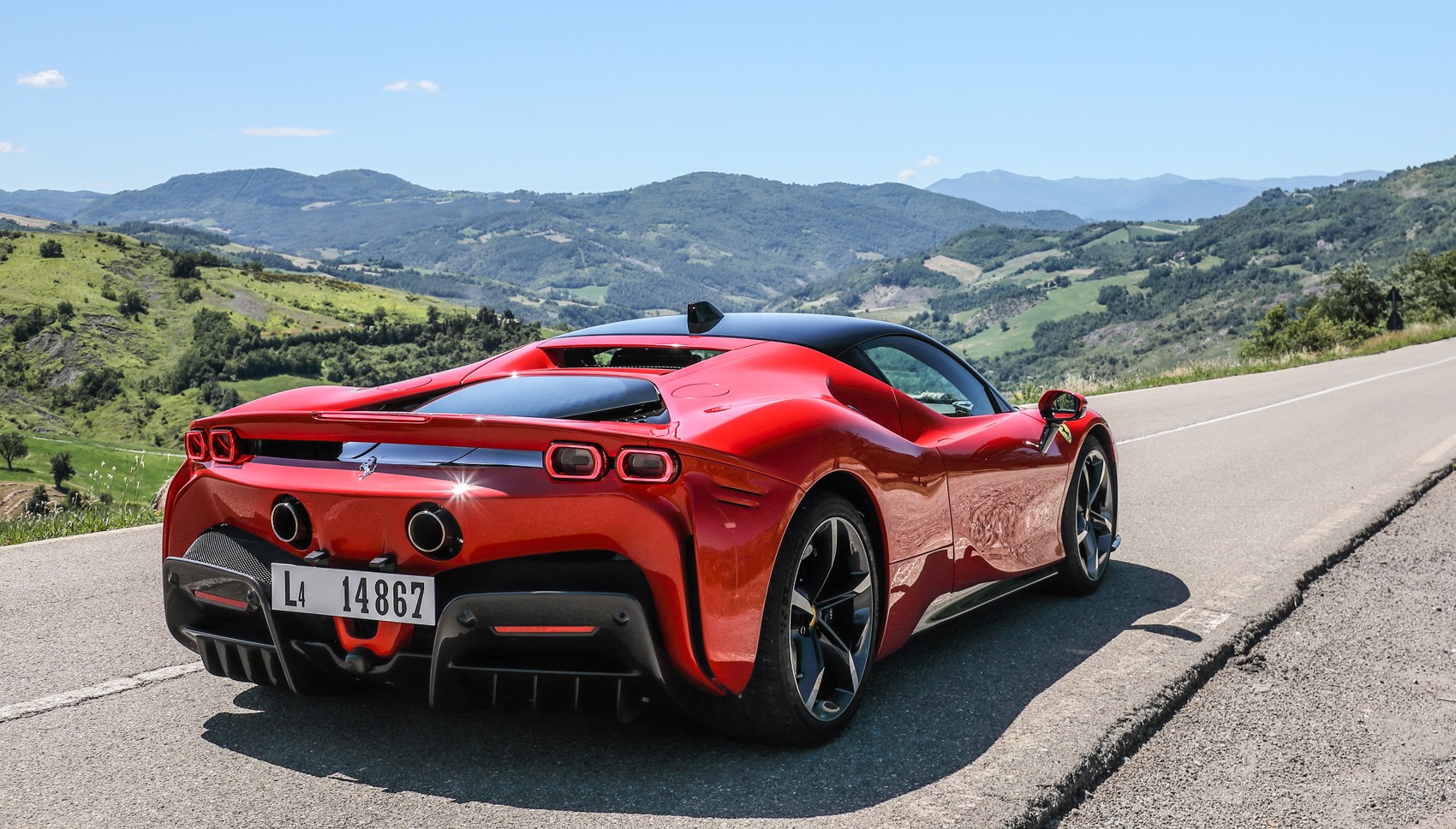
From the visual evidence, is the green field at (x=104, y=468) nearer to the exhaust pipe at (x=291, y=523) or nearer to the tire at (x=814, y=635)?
the exhaust pipe at (x=291, y=523)

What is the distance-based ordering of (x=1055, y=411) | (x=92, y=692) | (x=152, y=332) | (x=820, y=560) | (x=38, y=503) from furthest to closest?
(x=152, y=332) < (x=38, y=503) < (x=1055, y=411) < (x=92, y=692) < (x=820, y=560)

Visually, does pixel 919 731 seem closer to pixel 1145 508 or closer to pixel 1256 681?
pixel 1256 681

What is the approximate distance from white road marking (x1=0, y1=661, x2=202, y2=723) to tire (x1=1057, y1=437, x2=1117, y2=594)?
3401 millimetres

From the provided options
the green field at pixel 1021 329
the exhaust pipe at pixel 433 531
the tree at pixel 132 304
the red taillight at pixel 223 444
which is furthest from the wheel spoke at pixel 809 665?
the green field at pixel 1021 329

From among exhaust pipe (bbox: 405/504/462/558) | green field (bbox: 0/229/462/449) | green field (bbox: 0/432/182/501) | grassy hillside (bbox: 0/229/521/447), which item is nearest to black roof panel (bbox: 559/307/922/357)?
exhaust pipe (bbox: 405/504/462/558)

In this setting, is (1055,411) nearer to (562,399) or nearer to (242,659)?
(562,399)

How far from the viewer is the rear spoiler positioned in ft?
9.04

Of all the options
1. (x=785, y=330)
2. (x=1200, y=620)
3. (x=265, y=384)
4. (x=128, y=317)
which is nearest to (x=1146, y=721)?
(x=1200, y=620)

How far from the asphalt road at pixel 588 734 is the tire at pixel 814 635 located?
98 millimetres

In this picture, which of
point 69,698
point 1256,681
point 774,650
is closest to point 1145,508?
point 1256,681

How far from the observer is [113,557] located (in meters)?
5.90

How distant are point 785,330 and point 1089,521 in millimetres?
1873

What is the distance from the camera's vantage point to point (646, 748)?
3.10 m

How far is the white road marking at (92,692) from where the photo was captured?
347cm
